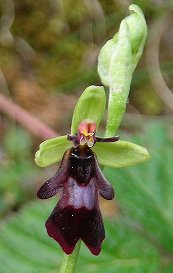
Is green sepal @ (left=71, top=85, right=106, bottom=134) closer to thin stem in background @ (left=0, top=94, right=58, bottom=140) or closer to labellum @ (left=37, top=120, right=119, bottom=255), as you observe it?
labellum @ (left=37, top=120, right=119, bottom=255)

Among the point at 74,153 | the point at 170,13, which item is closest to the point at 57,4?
the point at 170,13

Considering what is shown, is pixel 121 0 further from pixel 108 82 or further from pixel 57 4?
pixel 108 82

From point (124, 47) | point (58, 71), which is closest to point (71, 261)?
point (124, 47)

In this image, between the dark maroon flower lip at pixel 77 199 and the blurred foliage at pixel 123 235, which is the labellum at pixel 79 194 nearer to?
the dark maroon flower lip at pixel 77 199

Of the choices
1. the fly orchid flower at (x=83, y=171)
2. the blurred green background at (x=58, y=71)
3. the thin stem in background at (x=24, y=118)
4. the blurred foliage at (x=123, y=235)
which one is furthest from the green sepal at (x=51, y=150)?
the thin stem in background at (x=24, y=118)

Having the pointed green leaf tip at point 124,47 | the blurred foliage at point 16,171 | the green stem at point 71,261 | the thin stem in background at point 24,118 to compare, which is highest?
the pointed green leaf tip at point 124,47

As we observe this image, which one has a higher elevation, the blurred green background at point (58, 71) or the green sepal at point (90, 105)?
the green sepal at point (90, 105)

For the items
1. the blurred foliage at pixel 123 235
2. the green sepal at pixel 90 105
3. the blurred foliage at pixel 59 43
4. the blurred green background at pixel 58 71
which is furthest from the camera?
the blurred foliage at pixel 59 43
